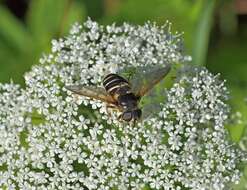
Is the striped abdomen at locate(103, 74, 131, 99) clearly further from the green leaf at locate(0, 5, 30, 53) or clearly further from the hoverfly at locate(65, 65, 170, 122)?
the green leaf at locate(0, 5, 30, 53)

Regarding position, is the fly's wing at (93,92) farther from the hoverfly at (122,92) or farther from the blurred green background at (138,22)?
the blurred green background at (138,22)

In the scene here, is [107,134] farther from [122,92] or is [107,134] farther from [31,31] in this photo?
[31,31]

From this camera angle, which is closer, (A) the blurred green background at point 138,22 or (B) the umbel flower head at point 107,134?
(B) the umbel flower head at point 107,134

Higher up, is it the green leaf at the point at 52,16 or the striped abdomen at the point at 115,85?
the green leaf at the point at 52,16

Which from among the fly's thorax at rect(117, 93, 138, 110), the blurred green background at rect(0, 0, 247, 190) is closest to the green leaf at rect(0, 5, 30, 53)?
the blurred green background at rect(0, 0, 247, 190)

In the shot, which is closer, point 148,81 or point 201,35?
point 148,81

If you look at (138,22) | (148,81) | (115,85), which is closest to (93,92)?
(115,85)

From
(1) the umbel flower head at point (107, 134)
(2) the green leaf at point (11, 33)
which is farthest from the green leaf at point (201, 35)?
(2) the green leaf at point (11, 33)

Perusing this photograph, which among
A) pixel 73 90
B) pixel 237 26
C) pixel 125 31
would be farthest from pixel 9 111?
pixel 237 26
